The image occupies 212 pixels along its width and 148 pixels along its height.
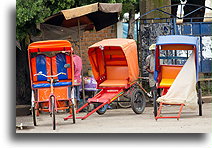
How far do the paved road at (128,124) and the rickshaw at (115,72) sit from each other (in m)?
0.37

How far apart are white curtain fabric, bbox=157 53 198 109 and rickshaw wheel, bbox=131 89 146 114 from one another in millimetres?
1411

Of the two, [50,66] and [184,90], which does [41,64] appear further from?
[184,90]

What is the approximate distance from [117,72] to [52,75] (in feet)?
7.64

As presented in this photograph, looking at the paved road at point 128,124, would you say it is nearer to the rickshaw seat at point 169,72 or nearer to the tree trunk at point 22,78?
the rickshaw seat at point 169,72

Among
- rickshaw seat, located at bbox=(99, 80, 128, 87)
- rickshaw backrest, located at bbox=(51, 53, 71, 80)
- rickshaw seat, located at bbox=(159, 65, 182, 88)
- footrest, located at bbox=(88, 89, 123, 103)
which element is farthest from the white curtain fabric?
rickshaw backrest, located at bbox=(51, 53, 71, 80)

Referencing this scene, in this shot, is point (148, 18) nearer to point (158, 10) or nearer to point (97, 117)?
point (158, 10)

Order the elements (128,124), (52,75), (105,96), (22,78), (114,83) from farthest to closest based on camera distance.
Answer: (22,78) → (114,83) → (105,96) → (52,75) → (128,124)

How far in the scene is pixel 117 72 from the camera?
40.8 feet

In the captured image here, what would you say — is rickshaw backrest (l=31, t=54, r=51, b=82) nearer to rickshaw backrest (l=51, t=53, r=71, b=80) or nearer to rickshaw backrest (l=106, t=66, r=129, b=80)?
rickshaw backrest (l=51, t=53, r=71, b=80)

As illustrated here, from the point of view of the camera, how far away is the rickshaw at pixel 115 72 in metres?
11.7

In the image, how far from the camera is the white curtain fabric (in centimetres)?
1048

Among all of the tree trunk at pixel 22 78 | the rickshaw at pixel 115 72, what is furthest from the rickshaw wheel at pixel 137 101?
the tree trunk at pixel 22 78

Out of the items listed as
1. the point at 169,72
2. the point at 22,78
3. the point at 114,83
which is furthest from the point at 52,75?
the point at 22,78
